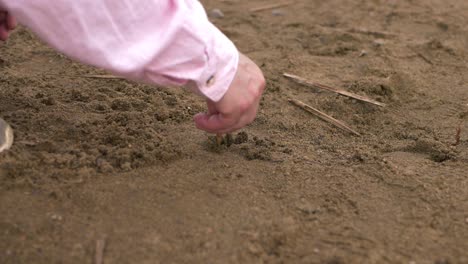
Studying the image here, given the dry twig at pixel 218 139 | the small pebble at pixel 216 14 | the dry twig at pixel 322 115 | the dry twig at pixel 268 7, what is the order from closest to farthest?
1. the dry twig at pixel 218 139
2. the dry twig at pixel 322 115
3. the small pebble at pixel 216 14
4. the dry twig at pixel 268 7

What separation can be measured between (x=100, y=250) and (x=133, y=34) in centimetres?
51

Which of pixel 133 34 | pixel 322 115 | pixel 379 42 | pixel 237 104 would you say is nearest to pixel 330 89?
pixel 322 115

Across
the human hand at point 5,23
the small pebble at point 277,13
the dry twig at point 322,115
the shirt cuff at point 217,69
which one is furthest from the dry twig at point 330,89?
the human hand at point 5,23

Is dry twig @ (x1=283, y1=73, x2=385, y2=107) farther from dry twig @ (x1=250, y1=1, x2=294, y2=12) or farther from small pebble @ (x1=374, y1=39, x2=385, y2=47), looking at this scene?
dry twig @ (x1=250, y1=1, x2=294, y2=12)

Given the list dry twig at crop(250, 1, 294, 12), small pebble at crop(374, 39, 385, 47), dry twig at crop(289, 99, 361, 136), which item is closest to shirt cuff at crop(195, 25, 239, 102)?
dry twig at crop(289, 99, 361, 136)

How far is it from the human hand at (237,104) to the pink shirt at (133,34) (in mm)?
103

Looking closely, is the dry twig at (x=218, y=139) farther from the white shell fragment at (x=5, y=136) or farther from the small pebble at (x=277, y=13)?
the small pebble at (x=277, y=13)

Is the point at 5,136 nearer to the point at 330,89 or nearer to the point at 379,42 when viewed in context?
the point at 330,89

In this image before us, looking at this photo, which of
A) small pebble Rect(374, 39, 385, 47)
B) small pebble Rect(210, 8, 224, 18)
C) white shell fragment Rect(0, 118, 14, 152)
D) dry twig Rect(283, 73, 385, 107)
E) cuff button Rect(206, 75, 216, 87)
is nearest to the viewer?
cuff button Rect(206, 75, 216, 87)

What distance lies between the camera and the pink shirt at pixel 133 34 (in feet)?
4.26

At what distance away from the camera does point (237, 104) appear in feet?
4.84

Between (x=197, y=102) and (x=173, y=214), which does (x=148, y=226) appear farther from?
(x=197, y=102)

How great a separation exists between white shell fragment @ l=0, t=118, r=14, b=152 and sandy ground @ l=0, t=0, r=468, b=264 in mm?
42

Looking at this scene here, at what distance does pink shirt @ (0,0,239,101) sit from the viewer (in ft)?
4.26
